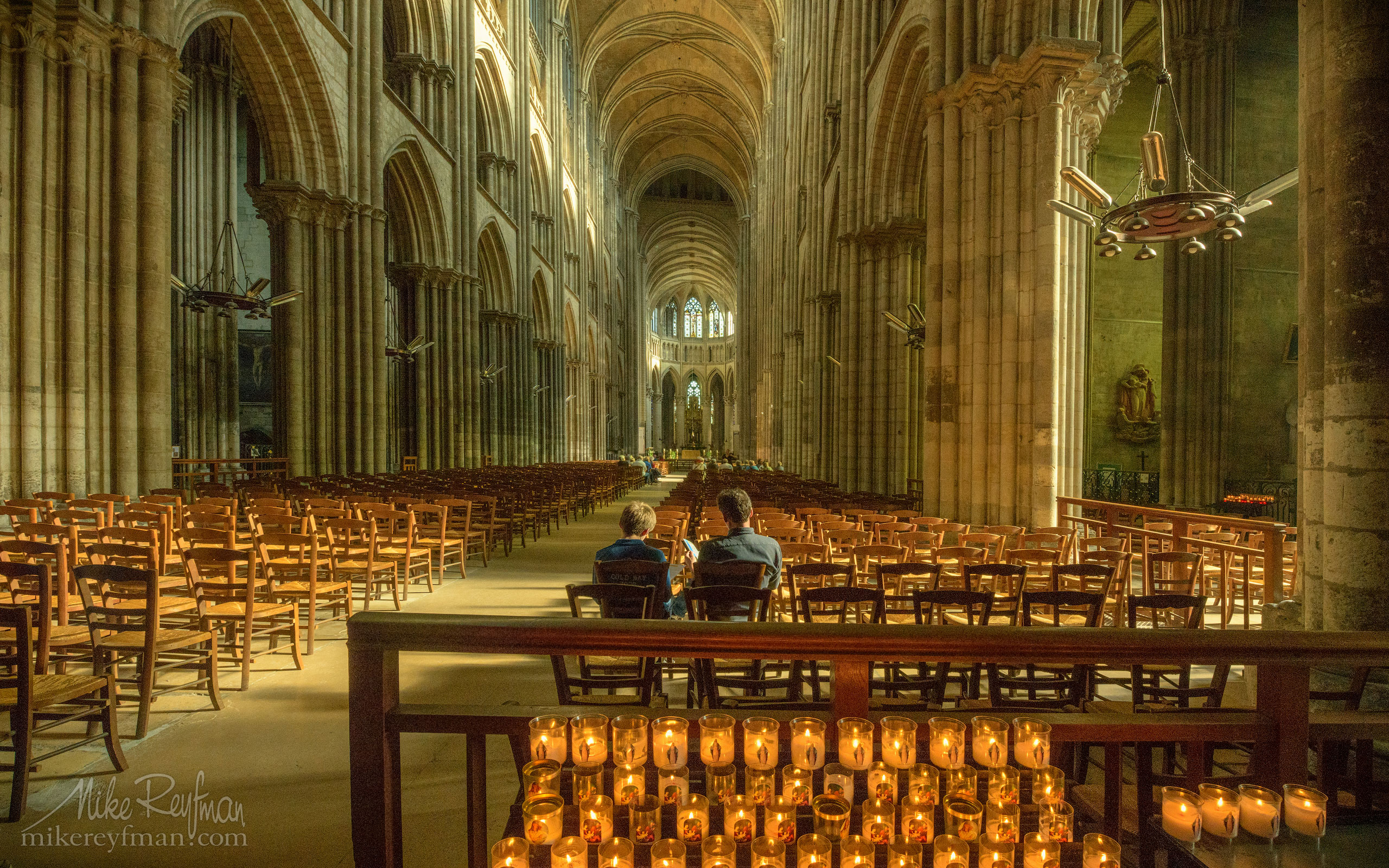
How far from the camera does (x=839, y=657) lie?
171 cm

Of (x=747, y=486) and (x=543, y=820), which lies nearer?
(x=543, y=820)

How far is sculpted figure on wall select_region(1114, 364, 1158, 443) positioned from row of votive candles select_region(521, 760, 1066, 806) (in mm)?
21117

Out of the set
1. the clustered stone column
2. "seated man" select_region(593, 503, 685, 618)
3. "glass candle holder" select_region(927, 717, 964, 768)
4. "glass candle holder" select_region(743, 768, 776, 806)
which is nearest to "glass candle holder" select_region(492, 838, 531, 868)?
"glass candle holder" select_region(743, 768, 776, 806)

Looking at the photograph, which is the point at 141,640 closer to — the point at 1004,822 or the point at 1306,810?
the point at 1004,822

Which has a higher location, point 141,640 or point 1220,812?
point 1220,812

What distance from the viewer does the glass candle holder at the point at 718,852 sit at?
1.43 meters

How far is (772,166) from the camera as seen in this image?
37250mm

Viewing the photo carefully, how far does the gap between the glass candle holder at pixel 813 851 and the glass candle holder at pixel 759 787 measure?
121mm

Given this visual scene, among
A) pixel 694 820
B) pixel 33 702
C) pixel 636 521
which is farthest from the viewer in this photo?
pixel 636 521

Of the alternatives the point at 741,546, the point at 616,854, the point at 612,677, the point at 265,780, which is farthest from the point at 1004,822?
the point at 265,780

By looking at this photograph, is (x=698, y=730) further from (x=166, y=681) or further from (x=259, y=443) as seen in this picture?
(x=259, y=443)

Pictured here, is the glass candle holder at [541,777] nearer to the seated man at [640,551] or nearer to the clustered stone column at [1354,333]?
the seated man at [640,551]

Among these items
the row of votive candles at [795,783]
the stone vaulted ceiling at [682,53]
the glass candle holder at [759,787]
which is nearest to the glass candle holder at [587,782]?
the row of votive candles at [795,783]

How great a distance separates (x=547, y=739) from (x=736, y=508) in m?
2.76
